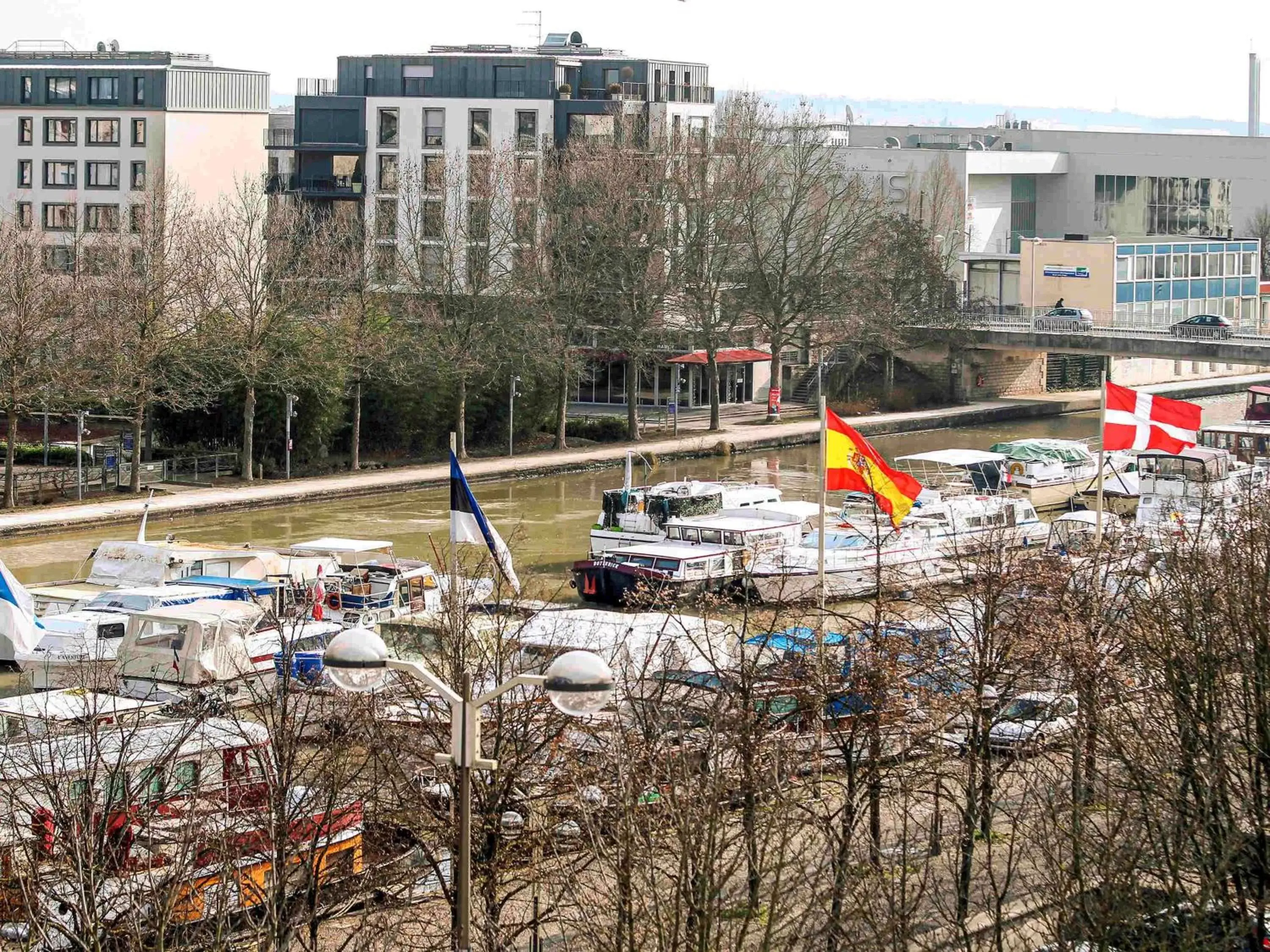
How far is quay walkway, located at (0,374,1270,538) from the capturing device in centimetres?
4209

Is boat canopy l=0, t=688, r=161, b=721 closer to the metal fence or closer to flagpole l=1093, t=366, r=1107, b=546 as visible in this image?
flagpole l=1093, t=366, r=1107, b=546

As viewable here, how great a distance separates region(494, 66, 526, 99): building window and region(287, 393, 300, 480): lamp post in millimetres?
22389

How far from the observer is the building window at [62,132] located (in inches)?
2781

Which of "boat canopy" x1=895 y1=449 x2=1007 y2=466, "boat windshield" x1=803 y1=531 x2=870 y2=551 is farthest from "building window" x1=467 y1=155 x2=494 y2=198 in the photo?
"boat windshield" x1=803 y1=531 x2=870 y2=551

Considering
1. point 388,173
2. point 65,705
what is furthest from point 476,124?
point 65,705

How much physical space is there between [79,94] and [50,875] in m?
60.4

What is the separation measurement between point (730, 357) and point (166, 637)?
135ft

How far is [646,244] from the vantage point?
56.1 meters

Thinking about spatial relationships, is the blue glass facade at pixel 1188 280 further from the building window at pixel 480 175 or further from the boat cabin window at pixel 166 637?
the boat cabin window at pixel 166 637

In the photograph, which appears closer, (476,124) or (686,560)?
(686,560)

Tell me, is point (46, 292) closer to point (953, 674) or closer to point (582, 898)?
point (953, 674)

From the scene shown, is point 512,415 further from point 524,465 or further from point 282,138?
point 282,138

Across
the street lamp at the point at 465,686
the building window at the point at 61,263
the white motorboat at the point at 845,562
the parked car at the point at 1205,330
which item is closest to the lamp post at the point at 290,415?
the building window at the point at 61,263

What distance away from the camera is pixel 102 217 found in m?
62.2
